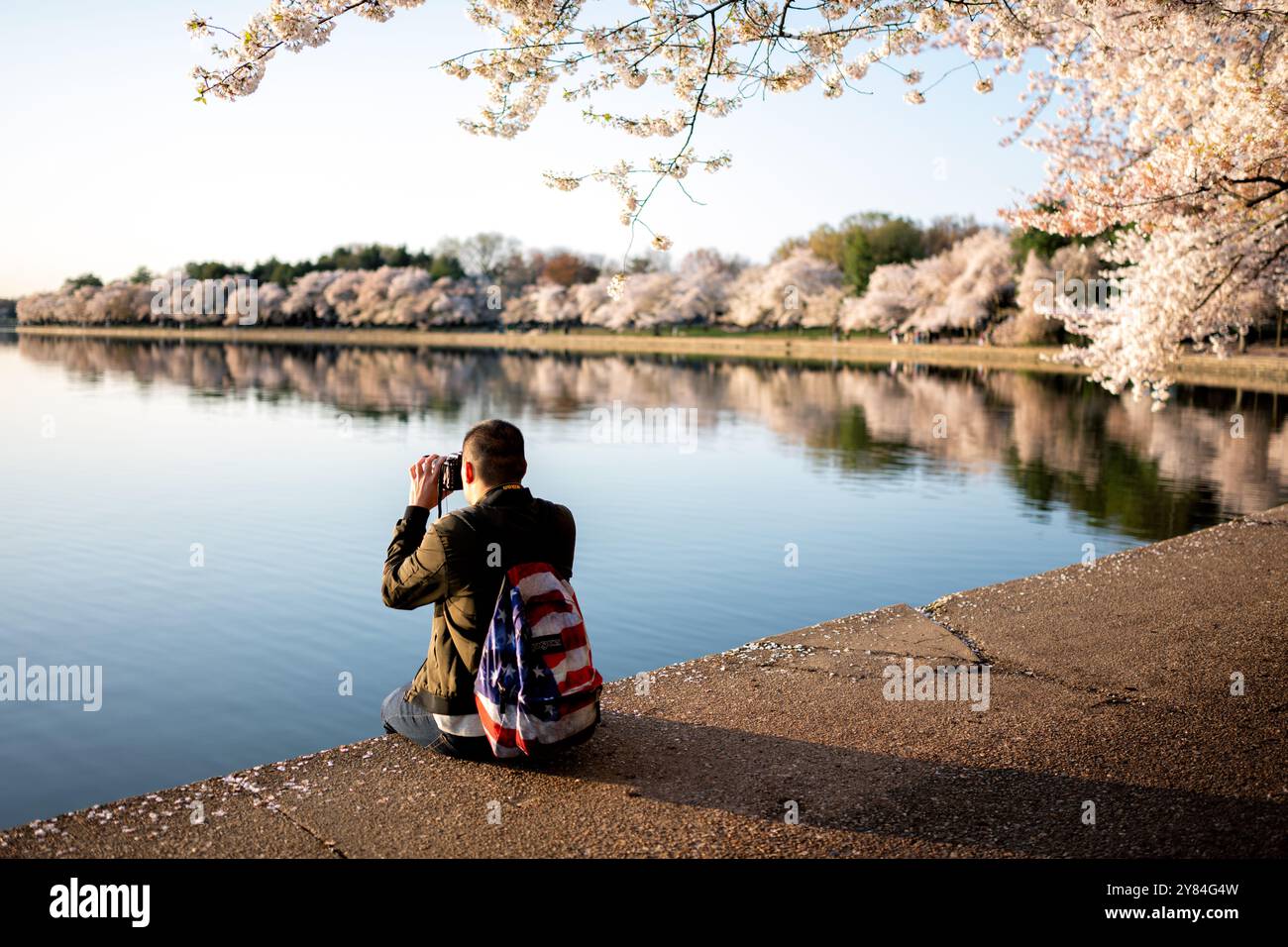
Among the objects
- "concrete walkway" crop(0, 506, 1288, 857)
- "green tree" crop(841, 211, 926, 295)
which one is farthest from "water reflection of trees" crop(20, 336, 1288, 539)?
"green tree" crop(841, 211, 926, 295)

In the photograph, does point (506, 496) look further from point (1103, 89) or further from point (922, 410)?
point (922, 410)

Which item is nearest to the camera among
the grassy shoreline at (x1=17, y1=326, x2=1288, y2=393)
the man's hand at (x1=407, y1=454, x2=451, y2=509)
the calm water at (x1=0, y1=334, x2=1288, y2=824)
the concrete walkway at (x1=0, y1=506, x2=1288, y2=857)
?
the concrete walkway at (x1=0, y1=506, x2=1288, y2=857)

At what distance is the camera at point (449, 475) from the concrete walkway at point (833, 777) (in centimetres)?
111

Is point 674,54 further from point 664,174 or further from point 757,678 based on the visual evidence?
point 757,678

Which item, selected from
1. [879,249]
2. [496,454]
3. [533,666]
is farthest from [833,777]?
[879,249]

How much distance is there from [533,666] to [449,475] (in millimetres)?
868

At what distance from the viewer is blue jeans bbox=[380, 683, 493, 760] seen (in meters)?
4.06

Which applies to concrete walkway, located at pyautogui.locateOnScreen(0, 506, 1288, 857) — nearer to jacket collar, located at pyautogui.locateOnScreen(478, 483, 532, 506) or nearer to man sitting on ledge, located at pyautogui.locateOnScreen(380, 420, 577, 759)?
man sitting on ledge, located at pyautogui.locateOnScreen(380, 420, 577, 759)

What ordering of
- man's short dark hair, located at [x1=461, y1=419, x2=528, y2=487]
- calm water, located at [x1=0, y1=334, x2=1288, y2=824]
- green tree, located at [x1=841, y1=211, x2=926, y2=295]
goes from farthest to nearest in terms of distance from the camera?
green tree, located at [x1=841, y1=211, x2=926, y2=295] < calm water, located at [x1=0, y1=334, x2=1288, y2=824] < man's short dark hair, located at [x1=461, y1=419, x2=528, y2=487]

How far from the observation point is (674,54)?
655cm

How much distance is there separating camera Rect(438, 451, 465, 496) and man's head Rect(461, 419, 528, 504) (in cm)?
20
